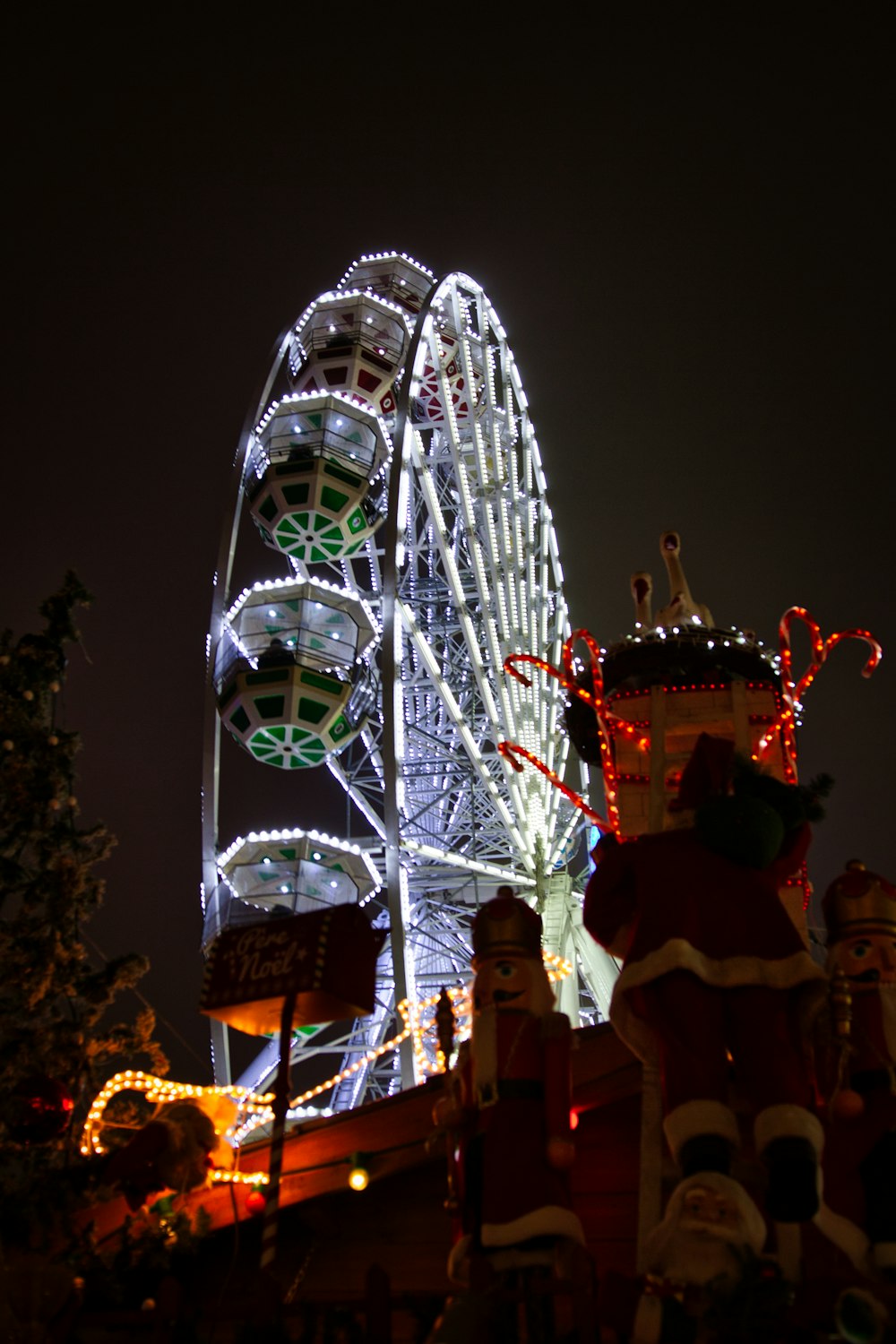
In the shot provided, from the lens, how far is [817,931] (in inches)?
320

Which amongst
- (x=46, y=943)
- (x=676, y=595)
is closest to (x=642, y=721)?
(x=676, y=595)

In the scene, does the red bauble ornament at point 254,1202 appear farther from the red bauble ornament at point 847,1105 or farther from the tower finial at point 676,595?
the tower finial at point 676,595

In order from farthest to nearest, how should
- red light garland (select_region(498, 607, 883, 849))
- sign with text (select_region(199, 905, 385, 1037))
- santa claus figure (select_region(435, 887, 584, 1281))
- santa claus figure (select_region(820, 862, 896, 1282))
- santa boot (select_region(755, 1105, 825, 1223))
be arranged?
red light garland (select_region(498, 607, 883, 849)) → sign with text (select_region(199, 905, 385, 1037)) → santa claus figure (select_region(435, 887, 584, 1281)) → santa claus figure (select_region(820, 862, 896, 1282)) → santa boot (select_region(755, 1105, 825, 1223))

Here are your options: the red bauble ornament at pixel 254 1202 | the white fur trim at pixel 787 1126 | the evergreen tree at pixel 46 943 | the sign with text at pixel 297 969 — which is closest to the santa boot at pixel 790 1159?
the white fur trim at pixel 787 1126

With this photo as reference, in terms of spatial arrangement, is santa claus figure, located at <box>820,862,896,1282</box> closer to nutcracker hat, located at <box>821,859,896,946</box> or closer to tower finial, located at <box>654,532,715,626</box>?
nutcracker hat, located at <box>821,859,896,946</box>

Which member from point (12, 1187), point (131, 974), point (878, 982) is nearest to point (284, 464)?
point (131, 974)

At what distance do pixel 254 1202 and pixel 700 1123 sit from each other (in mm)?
3389

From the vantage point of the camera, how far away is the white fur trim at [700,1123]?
5.50 meters

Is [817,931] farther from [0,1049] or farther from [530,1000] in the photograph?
[0,1049]

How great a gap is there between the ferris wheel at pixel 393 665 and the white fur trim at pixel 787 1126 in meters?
10.5

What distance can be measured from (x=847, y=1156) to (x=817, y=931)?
92.9 inches

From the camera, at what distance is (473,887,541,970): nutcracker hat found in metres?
6.74

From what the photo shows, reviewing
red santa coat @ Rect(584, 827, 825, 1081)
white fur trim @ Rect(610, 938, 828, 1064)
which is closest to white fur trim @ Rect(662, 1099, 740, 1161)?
red santa coat @ Rect(584, 827, 825, 1081)

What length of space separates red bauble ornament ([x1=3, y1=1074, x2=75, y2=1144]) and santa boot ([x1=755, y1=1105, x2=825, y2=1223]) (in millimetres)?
5073
